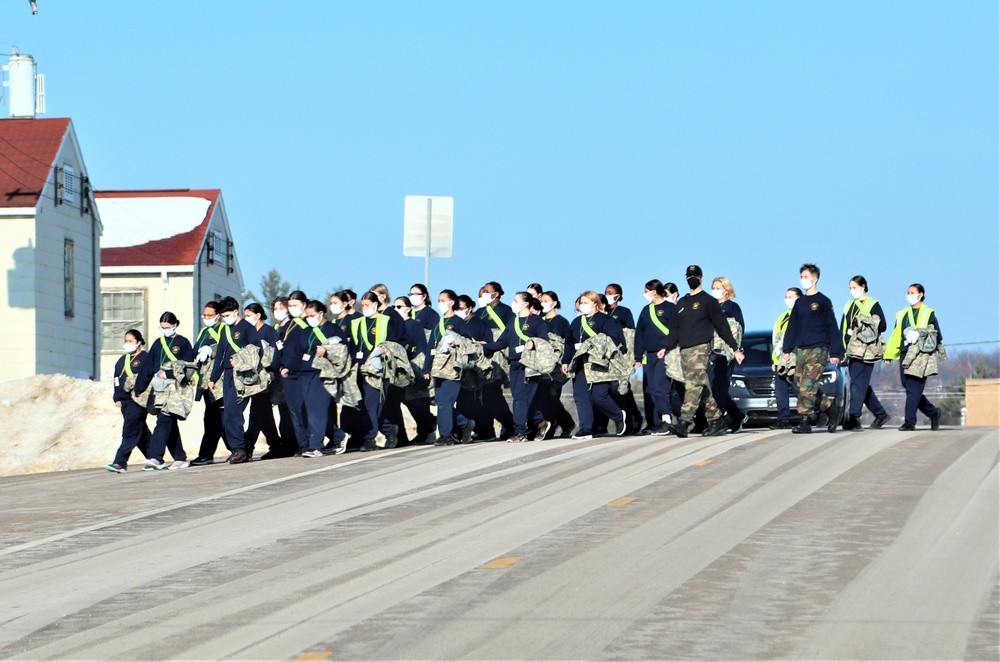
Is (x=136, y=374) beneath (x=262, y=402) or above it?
above

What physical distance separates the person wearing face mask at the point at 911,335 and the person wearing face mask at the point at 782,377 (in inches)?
50.3

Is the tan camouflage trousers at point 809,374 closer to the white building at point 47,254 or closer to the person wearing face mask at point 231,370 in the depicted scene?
the person wearing face mask at point 231,370

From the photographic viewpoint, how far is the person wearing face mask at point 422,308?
67.3 ft

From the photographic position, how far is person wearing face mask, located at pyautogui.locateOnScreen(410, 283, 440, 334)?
20.5 metres

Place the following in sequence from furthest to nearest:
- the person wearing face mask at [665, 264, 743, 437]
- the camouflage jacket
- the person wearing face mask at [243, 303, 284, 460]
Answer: the camouflage jacket
the person wearing face mask at [243, 303, 284, 460]
the person wearing face mask at [665, 264, 743, 437]

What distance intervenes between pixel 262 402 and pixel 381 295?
6.65ft

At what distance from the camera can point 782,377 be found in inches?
771

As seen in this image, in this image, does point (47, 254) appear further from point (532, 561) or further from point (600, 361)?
point (532, 561)

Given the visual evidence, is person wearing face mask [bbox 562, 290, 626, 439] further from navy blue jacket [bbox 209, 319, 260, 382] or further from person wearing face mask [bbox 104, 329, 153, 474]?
person wearing face mask [bbox 104, 329, 153, 474]

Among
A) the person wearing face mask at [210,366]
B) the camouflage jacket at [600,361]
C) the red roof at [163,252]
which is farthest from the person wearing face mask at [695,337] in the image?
the red roof at [163,252]

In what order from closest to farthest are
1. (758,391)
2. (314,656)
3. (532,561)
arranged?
(314,656), (532,561), (758,391)

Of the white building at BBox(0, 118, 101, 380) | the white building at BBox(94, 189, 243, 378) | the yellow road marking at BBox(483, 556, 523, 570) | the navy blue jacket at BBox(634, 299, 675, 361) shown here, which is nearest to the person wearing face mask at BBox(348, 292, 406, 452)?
the navy blue jacket at BBox(634, 299, 675, 361)

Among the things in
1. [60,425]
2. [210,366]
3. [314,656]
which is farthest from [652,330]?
[60,425]

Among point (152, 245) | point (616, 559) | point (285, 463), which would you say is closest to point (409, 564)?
point (616, 559)
